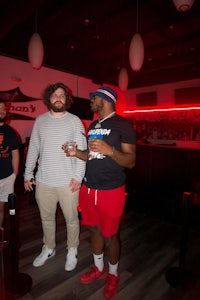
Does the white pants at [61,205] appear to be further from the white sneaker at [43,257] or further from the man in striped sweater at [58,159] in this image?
the white sneaker at [43,257]

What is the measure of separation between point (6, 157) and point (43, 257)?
126cm

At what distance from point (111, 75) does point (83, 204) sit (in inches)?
232

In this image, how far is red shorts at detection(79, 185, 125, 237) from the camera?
1.91 metres

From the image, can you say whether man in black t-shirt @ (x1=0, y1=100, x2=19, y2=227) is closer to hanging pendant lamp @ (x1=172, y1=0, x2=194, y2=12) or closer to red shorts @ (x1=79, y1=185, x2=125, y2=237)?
red shorts @ (x1=79, y1=185, x2=125, y2=237)

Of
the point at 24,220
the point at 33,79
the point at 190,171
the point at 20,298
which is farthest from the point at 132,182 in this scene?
the point at 33,79

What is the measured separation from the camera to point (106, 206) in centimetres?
191

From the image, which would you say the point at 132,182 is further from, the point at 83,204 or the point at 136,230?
the point at 83,204

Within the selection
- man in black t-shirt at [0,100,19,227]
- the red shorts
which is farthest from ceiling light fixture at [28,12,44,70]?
the red shorts

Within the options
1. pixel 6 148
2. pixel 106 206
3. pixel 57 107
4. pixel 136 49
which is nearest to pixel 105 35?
pixel 136 49

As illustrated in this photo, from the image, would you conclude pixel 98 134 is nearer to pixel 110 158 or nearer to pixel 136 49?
pixel 110 158

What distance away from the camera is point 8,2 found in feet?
11.4

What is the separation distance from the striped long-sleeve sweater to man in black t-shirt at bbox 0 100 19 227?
1.94ft

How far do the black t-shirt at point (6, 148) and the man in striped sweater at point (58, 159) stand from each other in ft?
1.47

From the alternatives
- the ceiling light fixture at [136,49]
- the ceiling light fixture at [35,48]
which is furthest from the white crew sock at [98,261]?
the ceiling light fixture at [35,48]
